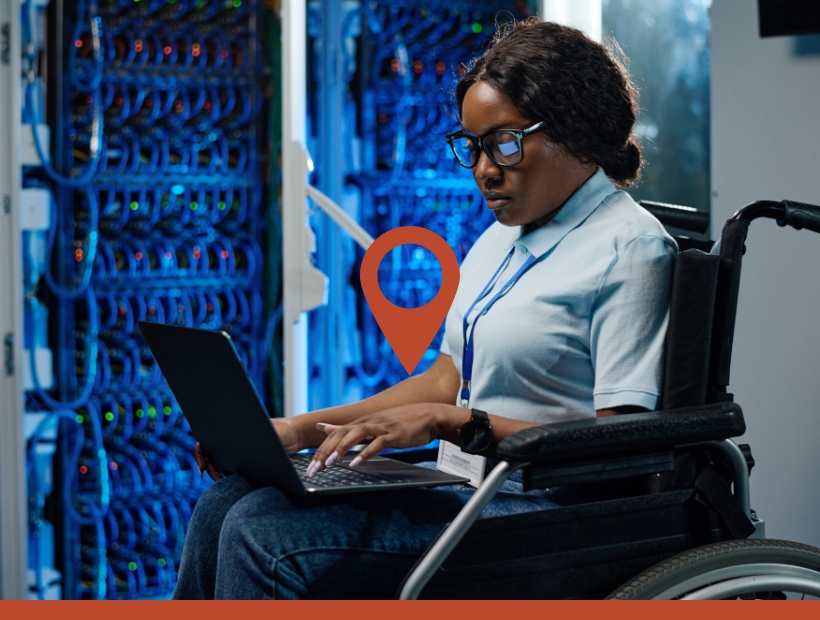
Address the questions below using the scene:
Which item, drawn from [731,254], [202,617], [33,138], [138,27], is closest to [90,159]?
[33,138]

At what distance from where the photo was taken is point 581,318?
3.81 feet

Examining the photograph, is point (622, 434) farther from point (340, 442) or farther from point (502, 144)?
point (502, 144)

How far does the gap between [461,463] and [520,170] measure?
441mm

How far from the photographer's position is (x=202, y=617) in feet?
3.43

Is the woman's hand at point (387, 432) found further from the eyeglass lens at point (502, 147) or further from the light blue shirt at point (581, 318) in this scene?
the eyeglass lens at point (502, 147)

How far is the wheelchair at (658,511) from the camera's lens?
0.93 meters

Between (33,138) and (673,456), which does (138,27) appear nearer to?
(33,138)

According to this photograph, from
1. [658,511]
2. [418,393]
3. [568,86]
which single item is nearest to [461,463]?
[418,393]

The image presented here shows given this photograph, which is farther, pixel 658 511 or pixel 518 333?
pixel 518 333

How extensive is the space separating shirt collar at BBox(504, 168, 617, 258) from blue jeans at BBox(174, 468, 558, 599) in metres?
0.37

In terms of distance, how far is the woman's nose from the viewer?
1.21 metres

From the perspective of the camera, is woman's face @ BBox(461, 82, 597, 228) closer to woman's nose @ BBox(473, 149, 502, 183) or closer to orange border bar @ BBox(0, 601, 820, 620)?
woman's nose @ BBox(473, 149, 502, 183)

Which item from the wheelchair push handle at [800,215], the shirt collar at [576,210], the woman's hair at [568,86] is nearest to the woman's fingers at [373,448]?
the shirt collar at [576,210]

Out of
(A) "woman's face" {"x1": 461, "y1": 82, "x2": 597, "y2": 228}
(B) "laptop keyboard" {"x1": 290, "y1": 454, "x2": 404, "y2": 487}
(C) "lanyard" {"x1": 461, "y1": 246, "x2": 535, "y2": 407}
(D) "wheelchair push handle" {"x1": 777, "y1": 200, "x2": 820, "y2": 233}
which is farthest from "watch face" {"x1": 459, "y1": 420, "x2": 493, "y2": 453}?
(D) "wheelchair push handle" {"x1": 777, "y1": 200, "x2": 820, "y2": 233}
